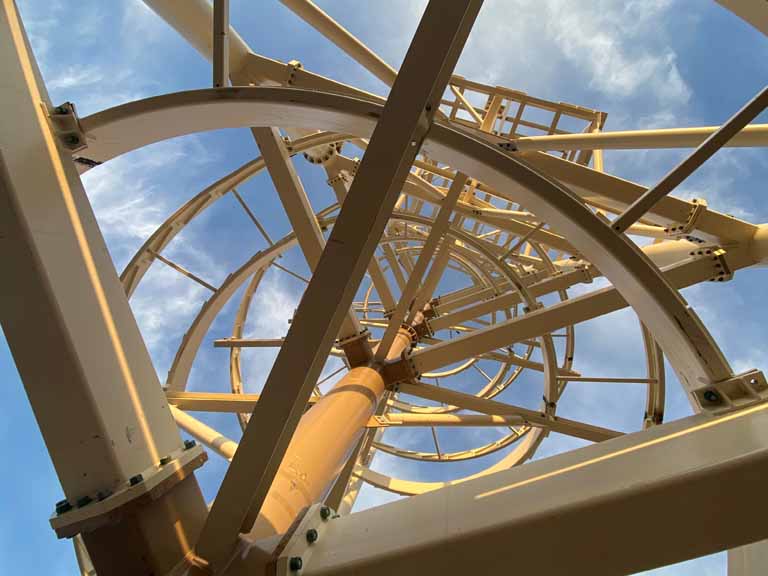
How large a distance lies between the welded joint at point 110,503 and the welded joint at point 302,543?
686 mm

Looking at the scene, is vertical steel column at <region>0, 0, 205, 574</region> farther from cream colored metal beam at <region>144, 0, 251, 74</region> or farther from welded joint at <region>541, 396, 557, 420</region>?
welded joint at <region>541, 396, 557, 420</region>

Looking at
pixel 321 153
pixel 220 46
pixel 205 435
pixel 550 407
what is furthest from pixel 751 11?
pixel 205 435

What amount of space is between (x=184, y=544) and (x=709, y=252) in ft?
16.6

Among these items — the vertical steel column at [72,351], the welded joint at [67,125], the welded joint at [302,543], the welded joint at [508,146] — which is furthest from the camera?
the welded joint at [508,146]

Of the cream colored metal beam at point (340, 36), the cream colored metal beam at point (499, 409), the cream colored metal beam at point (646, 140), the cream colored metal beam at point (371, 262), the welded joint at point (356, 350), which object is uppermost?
the cream colored metal beam at point (340, 36)

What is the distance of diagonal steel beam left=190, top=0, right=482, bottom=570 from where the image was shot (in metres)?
2.05

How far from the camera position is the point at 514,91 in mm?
8594

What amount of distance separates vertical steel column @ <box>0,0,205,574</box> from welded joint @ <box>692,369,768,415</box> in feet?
9.34

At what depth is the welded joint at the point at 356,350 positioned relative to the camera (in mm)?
6172

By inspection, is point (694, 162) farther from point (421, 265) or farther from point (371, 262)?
point (371, 262)

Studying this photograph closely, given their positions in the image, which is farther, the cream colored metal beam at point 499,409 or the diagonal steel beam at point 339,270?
the cream colored metal beam at point 499,409

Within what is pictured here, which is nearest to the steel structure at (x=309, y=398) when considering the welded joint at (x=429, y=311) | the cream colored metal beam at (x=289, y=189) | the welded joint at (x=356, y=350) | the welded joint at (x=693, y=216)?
the cream colored metal beam at (x=289, y=189)

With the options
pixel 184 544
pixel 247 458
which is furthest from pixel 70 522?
A: pixel 247 458

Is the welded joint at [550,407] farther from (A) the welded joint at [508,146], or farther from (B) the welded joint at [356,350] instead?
(A) the welded joint at [508,146]
